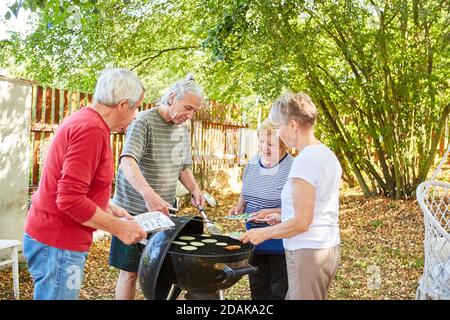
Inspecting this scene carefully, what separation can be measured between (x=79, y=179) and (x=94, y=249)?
12.5 feet

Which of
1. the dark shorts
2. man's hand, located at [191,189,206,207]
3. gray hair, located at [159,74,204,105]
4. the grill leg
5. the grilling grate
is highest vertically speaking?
gray hair, located at [159,74,204,105]

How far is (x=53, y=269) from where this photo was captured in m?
2.05

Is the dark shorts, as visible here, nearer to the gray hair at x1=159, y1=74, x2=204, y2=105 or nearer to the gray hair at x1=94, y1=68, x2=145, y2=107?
the gray hair at x1=159, y1=74, x2=204, y2=105

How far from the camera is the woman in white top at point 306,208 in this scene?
2.15 metres

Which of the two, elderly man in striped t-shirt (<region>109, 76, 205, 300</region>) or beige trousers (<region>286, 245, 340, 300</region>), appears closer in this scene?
beige trousers (<region>286, 245, 340, 300</region>)

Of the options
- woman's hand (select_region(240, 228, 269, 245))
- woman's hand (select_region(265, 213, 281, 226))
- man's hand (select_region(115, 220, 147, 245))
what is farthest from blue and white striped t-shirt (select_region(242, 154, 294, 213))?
man's hand (select_region(115, 220, 147, 245))

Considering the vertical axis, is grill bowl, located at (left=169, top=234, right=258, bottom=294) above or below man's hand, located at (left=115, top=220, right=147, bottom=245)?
below

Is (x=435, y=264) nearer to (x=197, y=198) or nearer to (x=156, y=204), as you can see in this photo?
(x=197, y=198)

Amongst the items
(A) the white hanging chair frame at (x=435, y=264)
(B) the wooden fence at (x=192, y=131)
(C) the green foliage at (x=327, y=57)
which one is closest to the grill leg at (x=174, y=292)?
(A) the white hanging chair frame at (x=435, y=264)

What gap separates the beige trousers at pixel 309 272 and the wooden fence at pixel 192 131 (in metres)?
3.71

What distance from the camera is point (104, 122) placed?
6.84ft

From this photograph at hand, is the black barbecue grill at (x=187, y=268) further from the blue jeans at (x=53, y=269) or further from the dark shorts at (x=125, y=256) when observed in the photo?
the dark shorts at (x=125, y=256)

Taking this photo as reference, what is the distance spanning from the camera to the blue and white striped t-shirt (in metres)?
3.01

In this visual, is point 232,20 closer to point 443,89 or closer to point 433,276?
point 443,89
